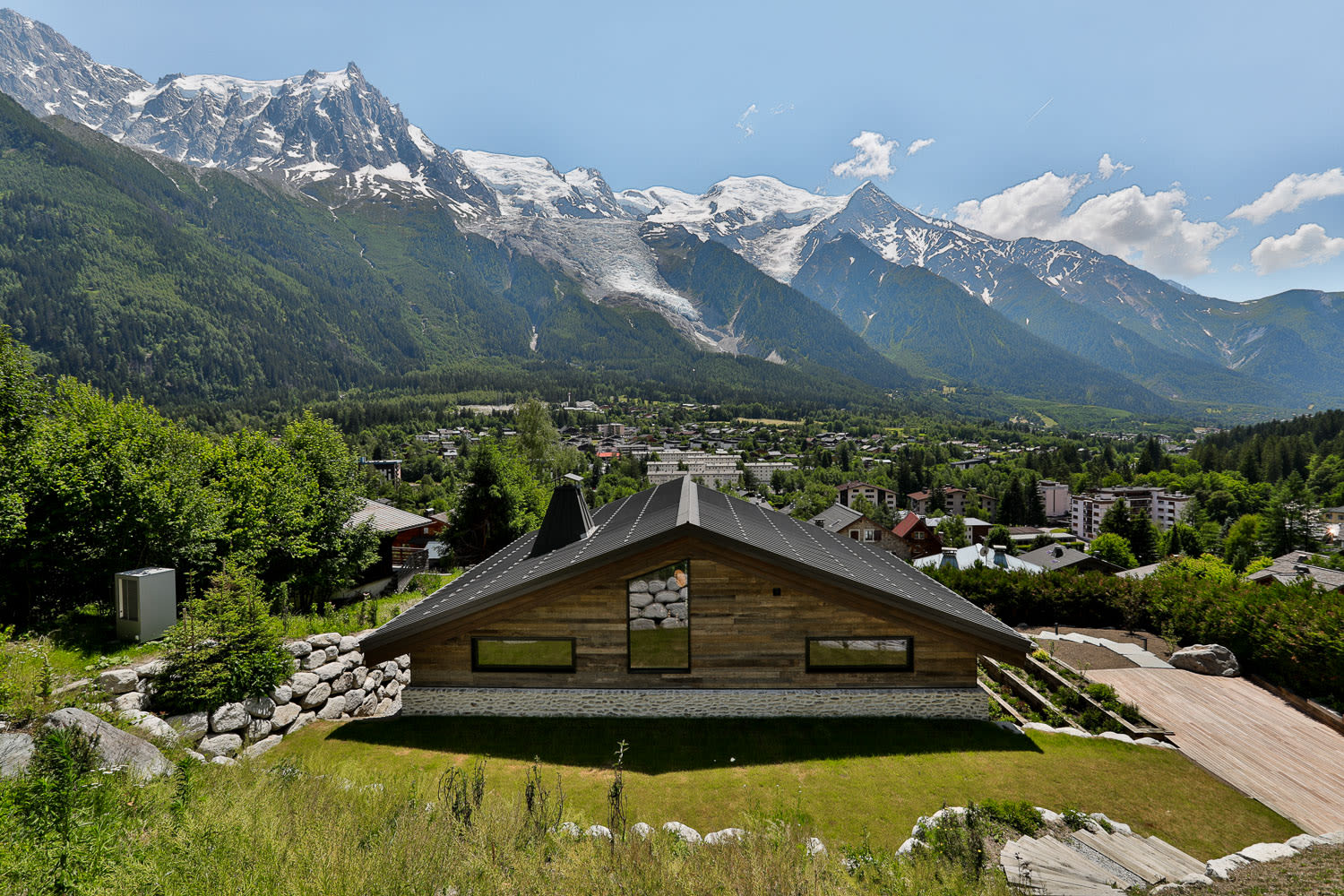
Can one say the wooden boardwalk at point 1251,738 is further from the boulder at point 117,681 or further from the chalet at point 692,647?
the boulder at point 117,681

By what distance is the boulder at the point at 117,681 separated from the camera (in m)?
10.5

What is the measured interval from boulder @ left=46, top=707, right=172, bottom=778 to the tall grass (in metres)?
0.56

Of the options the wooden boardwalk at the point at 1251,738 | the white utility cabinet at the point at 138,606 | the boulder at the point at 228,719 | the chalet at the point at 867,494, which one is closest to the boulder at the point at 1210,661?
the wooden boardwalk at the point at 1251,738

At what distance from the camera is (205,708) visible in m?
10.9

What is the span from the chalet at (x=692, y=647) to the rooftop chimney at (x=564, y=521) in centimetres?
411

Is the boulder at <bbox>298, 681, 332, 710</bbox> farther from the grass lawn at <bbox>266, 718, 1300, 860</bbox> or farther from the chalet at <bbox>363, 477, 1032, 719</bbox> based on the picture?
the chalet at <bbox>363, 477, 1032, 719</bbox>

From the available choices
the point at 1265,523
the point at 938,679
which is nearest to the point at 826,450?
the point at 1265,523

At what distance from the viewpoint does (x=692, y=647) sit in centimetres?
1265

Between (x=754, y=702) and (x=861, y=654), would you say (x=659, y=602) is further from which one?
(x=861, y=654)

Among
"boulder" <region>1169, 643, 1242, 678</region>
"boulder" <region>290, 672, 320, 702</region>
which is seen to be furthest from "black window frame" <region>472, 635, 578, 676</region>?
"boulder" <region>1169, 643, 1242, 678</region>

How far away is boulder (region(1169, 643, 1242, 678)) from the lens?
1853 centimetres

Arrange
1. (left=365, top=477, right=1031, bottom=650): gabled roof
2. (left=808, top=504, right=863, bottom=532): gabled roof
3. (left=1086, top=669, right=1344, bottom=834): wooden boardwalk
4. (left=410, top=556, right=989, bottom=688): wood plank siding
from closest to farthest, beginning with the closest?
(left=1086, top=669, right=1344, bottom=834): wooden boardwalk
(left=365, top=477, right=1031, bottom=650): gabled roof
(left=410, top=556, right=989, bottom=688): wood plank siding
(left=808, top=504, right=863, bottom=532): gabled roof

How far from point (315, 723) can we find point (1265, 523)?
95002 mm

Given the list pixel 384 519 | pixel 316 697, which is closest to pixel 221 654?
pixel 316 697
